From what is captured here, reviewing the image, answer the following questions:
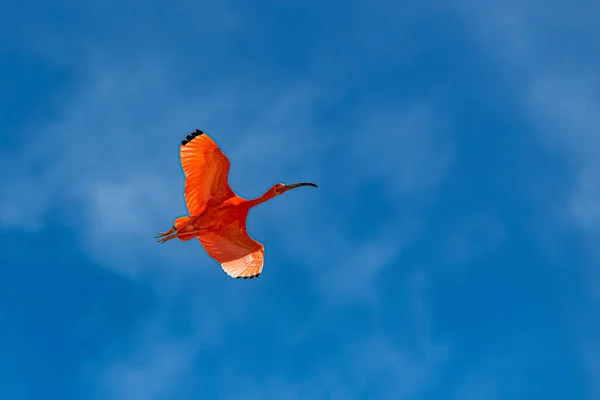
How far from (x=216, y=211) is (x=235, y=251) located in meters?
2.35

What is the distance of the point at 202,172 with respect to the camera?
71.8 feet

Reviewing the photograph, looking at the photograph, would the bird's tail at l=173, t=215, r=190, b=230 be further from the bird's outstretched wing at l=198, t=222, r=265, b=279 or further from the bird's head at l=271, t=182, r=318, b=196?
the bird's head at l=271, t=182, r=318, b=196

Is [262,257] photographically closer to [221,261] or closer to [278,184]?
[221,261]

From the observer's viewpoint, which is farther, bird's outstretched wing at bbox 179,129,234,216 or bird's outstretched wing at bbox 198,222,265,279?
bird's outstretched wing at bbox 198,222,265,279

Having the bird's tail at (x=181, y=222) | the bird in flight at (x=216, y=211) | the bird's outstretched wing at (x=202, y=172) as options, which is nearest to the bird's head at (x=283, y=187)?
the bird in flight at (x=216, y=211)

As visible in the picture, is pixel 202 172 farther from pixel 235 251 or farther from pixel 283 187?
pixel 235 251

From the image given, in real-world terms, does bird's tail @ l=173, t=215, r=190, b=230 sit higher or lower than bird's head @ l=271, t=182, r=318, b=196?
lower

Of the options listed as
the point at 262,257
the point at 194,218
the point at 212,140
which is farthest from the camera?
the point at 262,257

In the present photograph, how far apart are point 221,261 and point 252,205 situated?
9.31 ft

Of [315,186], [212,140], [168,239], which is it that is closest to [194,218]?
[168,239]

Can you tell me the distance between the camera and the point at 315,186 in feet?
76.4

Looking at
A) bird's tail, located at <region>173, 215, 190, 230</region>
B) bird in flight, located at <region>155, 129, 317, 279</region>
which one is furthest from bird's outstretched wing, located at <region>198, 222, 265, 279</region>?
bird's tail, located at <region>173, 215, 190, 230</region>

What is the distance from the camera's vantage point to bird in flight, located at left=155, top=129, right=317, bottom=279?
21.5 m

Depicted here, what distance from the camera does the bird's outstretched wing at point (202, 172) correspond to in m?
21.3
